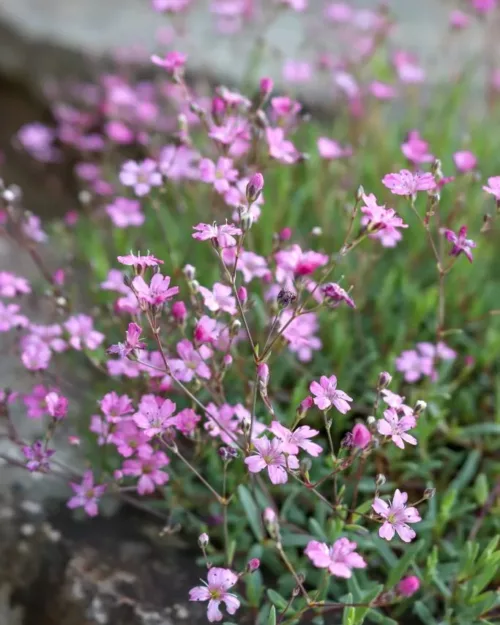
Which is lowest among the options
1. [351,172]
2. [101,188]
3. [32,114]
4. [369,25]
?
[32,114]

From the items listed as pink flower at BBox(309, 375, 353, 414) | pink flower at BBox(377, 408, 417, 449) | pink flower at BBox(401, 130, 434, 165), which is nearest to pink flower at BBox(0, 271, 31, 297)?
pink flower at BBox(309, 375, 353, 414)

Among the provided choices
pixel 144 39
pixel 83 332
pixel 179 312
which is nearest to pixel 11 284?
pixel 83 332

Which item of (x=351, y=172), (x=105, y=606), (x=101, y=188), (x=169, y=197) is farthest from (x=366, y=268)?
(x=105, y=606)

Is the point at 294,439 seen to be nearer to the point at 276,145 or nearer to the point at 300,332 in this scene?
the point at 300,332

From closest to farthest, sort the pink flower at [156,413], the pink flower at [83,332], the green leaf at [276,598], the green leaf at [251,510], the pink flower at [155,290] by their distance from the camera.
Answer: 1. the pink flower at [155,290]
2. the pink flower at [156,413]
3. the green leaf at [276,598]
4. the green leaf at [251,510]
5. the pink flower at [83,332]

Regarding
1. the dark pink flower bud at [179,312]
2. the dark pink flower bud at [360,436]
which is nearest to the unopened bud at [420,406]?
the dark pink flower bud at [360,436]

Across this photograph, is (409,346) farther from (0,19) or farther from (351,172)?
(0,19)

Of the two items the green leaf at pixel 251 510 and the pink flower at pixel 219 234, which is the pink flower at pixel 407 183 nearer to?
the pink flower at pixel 219 234
